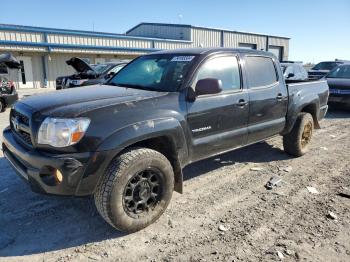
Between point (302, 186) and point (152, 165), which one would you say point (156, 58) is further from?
Result: point (302, 186)

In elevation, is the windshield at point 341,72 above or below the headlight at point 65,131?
above

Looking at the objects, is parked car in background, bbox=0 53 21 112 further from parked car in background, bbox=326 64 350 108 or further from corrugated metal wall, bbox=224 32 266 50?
corrugated metal wall, bbox=224 32 266 50

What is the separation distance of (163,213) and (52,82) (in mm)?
23272

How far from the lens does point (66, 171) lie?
2.91m

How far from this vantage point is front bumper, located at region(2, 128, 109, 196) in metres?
2.91

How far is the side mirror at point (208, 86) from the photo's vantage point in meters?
3.70

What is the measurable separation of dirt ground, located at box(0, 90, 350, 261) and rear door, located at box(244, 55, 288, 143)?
28.7 inches

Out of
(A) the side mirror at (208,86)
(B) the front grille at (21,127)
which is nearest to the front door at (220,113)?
(A) the side mirror at (208,86)

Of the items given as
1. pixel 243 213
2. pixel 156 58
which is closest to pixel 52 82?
pixel 156 58

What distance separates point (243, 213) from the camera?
381 cm

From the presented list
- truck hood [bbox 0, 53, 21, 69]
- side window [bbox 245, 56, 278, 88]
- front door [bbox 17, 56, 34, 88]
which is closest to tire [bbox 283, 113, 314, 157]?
side window [bbox 245, 56, 278, 88]

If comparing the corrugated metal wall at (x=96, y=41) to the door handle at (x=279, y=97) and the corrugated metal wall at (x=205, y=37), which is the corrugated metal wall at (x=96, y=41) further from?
the door handle at (x=279, y=97)

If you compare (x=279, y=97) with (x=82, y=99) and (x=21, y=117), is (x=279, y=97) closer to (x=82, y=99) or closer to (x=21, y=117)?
(x=82, y=99)

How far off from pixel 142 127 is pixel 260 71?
2438mm
